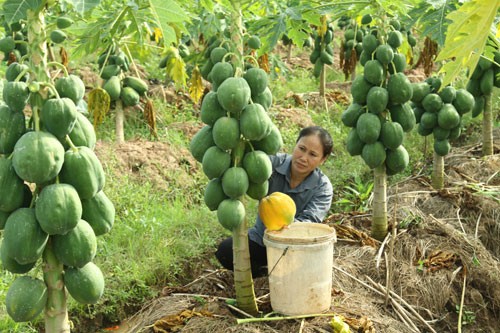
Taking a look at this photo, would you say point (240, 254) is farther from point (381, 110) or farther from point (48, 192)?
point (381, 110)

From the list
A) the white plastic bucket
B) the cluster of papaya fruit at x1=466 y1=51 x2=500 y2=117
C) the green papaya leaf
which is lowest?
the white plastic bucket

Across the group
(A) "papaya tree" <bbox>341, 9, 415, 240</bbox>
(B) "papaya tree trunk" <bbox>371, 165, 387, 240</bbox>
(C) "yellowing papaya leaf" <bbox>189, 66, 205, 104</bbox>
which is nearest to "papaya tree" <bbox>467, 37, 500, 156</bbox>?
(A) "papaya tree" <bbox>341, 9, 415, 240</bbox>

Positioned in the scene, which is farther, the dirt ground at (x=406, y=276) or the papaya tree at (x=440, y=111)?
the papaya tree at (x=440, y=111)

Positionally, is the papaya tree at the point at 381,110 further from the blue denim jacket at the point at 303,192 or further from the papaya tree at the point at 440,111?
the papaya tree at the point at 440,111

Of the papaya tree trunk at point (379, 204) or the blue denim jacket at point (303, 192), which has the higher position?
the blue denim jacket at point (303, 192)

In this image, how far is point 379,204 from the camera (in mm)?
4297

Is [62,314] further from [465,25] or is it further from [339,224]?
[339,224]

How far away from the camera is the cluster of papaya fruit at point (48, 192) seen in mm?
1839

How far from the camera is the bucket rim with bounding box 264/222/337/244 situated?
2992 millimetres

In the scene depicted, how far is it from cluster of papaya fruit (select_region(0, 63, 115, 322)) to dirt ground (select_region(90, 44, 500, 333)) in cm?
126

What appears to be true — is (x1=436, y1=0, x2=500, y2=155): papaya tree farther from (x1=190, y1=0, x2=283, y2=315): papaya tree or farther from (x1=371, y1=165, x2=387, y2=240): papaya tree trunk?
(x1=371, y1=165, x2=387, y2=240): papaya tree trunk

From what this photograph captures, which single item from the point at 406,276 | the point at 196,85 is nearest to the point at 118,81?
the point at 196,85

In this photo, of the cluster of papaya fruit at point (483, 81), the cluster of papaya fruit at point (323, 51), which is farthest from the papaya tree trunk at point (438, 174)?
the cluster of papaya fruit at point (323, 51)

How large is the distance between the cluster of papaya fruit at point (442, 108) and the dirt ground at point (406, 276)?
1.54ft
